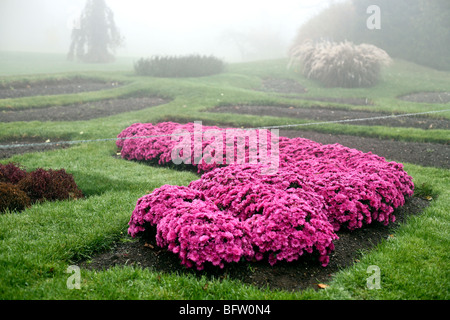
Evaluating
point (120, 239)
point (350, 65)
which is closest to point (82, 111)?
point (120, 239)

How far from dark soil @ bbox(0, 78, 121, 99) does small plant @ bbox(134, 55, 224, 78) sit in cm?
319

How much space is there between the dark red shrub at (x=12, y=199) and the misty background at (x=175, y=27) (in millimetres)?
47743

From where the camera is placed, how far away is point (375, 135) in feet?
31.7

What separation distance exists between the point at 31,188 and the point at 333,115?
944 cm

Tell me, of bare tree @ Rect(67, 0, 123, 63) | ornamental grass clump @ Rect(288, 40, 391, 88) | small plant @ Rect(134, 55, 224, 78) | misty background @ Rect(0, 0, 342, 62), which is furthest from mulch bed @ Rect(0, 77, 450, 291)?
misty background @ Rect(0, 0, 342, 62)

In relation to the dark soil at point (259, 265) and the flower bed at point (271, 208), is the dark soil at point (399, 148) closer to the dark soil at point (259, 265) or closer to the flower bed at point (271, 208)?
the flower bed at point (271, 208)

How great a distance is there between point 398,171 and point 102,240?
169 inches

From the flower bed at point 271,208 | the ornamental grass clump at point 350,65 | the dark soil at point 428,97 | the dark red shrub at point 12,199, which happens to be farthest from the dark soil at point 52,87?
the dark soil at point 428,97

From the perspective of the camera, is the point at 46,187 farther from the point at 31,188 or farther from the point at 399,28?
the point at 399,28

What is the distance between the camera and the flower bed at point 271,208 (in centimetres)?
360
